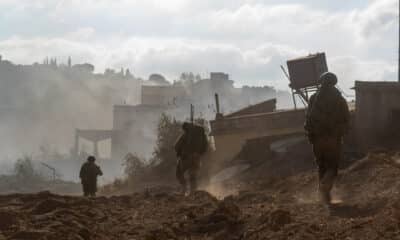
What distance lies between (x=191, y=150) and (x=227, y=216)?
20.0ft

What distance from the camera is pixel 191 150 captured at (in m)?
13.6

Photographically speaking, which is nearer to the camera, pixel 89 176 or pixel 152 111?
pixel 89 176

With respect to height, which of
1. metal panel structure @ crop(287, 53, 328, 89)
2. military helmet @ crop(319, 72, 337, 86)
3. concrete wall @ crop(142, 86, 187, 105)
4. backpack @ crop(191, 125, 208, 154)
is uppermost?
concrete wall @ crop(142, 86, 187, 105)

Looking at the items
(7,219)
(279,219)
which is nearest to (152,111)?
(7,219)

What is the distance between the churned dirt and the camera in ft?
19.7

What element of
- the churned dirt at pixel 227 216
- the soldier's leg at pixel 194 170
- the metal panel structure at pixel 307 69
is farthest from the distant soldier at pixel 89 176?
the metal panel structure at pixel 307 69

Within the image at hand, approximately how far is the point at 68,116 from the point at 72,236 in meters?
72.5

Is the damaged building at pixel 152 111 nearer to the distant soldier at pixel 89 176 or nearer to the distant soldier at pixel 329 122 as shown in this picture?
the distant soldier at pixel 89 176

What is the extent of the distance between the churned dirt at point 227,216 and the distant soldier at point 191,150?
2.48 meters

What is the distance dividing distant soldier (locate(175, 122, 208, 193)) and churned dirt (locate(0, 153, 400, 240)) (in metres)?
2.48

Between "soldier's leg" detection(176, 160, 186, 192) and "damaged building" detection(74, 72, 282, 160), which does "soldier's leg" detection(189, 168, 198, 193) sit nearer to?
"soldier's leg" detection(176, 160, 186, 192)

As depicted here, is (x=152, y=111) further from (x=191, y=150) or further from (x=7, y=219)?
(x=7, y=219)

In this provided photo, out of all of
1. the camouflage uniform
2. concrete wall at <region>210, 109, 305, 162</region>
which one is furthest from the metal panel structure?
the camouflage uniform

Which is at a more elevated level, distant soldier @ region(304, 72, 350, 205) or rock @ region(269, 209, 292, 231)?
distant soldier @ region(304, 72, 350, 205)
